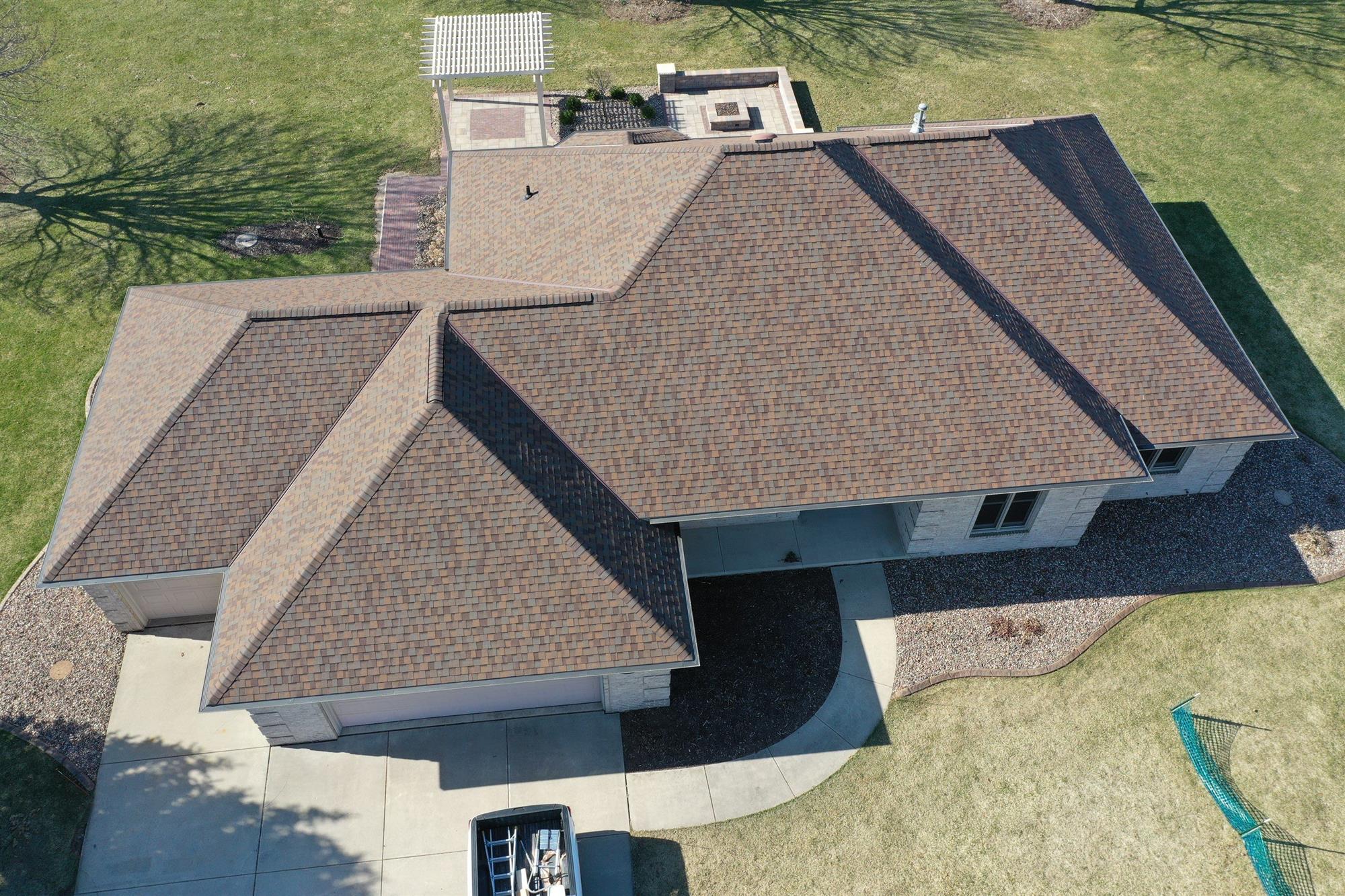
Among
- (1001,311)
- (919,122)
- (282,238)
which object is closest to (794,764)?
(1001,311)

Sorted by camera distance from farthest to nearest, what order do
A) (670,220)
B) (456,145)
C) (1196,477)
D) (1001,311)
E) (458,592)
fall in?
(456,145), (1196,477), (1001,311), (670,220), (458,592)

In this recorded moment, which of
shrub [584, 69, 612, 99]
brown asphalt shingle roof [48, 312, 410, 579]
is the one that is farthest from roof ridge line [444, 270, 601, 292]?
shrub [584, 69, 612, 99]

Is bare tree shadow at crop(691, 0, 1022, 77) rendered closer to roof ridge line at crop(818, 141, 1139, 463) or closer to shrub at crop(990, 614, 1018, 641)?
roof ridge line at crop(818, 141, 1139, 463)

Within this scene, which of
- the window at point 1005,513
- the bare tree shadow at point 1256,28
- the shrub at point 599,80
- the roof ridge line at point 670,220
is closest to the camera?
the roof ridge line at point 670,220

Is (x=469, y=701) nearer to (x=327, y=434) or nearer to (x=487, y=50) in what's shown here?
(x=327, y=434)

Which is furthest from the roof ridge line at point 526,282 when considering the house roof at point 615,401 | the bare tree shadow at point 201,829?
the bare tree shadow at point 201,829

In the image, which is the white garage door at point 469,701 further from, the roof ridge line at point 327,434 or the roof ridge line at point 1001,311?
the roof ridge line at point 1001,311
